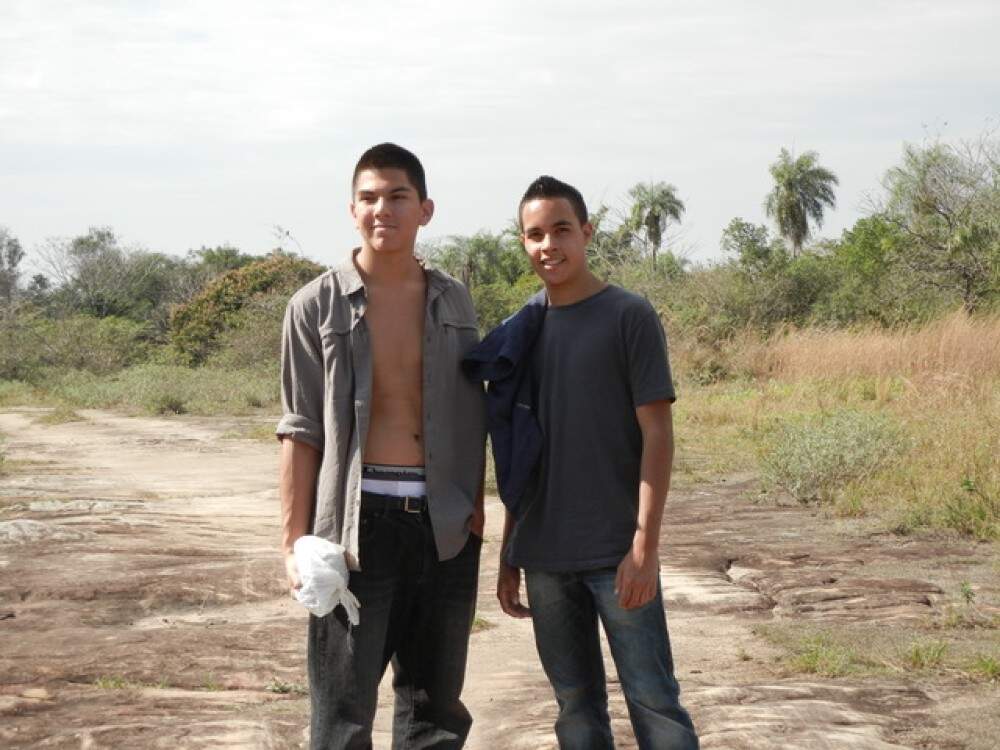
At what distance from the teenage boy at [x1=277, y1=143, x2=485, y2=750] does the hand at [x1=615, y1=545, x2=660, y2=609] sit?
15.1 inches

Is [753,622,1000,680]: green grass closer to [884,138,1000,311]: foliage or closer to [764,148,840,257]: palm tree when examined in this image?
[884,138,1000,311]: foliage

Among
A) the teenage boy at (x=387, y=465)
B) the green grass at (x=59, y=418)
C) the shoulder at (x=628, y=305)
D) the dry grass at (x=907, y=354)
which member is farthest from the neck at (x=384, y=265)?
the green grass at (x=59, y=418)

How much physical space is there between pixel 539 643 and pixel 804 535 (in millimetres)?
5517

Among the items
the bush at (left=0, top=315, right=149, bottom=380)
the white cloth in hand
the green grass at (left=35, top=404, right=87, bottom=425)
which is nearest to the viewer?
the white cloth in hand

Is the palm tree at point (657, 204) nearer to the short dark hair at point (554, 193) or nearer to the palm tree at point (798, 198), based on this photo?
the palm tree at point (798, 198)

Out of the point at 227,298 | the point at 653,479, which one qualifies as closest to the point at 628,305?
the point at 653,479

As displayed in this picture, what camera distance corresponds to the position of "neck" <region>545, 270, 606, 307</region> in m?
3.03

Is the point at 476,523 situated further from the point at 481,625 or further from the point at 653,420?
the point at 481,625

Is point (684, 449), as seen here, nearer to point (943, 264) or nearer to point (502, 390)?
point (502, 390)

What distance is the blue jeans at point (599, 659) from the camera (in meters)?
2.89

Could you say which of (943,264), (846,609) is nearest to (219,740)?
(846,609)

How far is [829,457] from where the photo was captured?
30.8ft

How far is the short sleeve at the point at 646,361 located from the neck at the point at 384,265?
573 millimetres

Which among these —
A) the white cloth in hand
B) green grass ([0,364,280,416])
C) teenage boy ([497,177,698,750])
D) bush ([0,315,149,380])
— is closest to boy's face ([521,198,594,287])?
teenage boy ([497,177,698,750])
